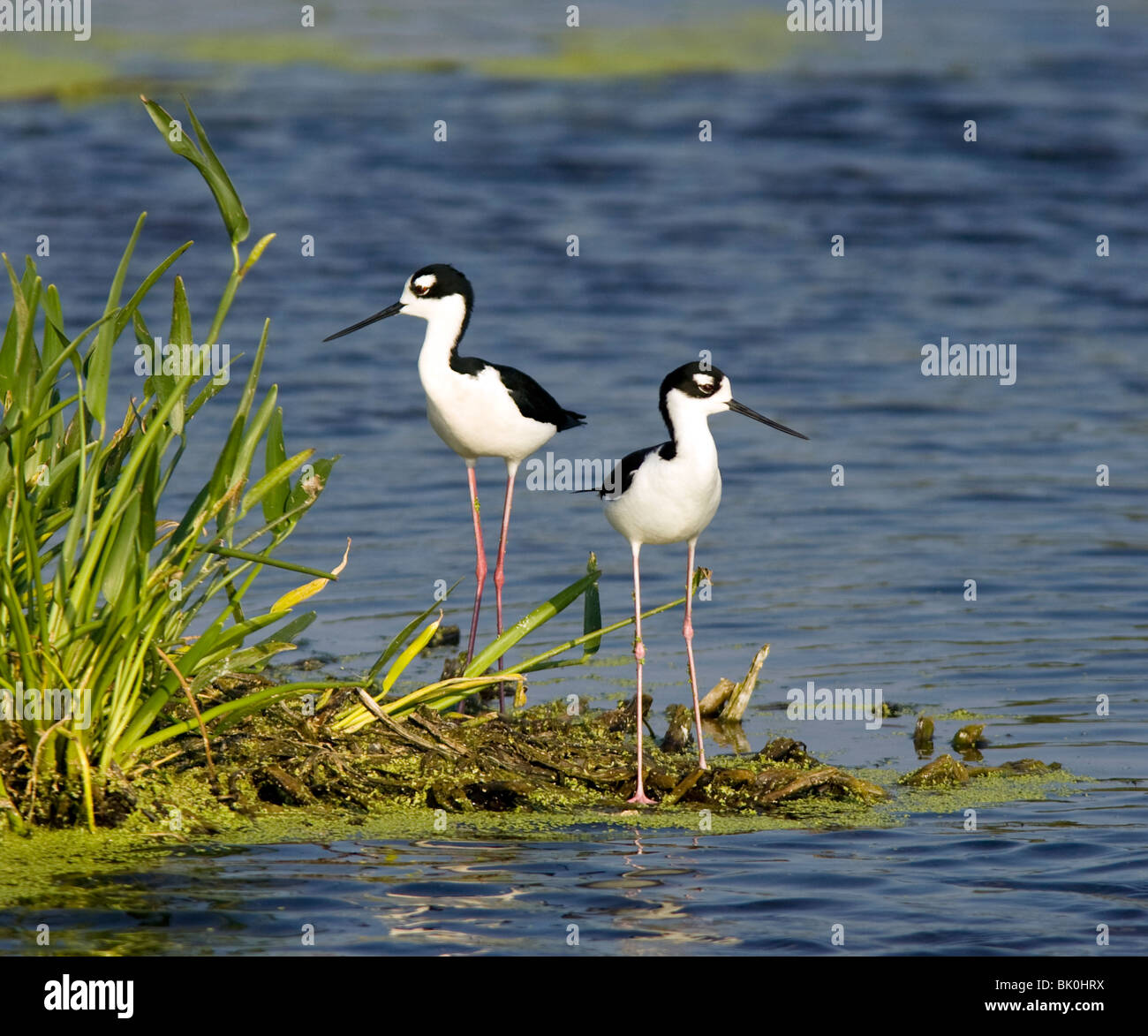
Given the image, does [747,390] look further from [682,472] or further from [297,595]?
[297,595]

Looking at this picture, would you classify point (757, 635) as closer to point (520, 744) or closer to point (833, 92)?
point (520, 744)

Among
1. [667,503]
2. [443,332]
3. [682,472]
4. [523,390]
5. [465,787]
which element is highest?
[443,332]

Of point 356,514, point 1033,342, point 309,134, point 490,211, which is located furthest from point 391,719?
point 309,134

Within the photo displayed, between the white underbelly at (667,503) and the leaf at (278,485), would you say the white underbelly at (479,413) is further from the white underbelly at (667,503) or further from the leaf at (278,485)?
the leaf at (278,485)

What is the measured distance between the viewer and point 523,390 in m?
8.64

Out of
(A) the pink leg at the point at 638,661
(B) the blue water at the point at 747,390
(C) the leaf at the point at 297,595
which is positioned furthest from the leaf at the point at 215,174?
(A) the pink leg at the point at 638,661

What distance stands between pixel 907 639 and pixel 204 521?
4466 millimetres

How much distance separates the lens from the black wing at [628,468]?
695 cm

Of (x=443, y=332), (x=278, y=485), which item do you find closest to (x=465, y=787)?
(x=278, y=485)

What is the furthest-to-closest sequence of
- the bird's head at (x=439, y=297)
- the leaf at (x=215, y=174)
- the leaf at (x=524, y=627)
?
1. the bird's head at (x=439, y=297)
2. the leaf at (x=524, y=627)
3. the leaf at (x=215, y=174)

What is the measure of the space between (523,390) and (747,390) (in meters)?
6.05

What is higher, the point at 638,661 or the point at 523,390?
the point at 523,390

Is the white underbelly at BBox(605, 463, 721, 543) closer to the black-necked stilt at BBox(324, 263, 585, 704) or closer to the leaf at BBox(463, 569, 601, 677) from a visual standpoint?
the leaf at BBox(463, 569, 601, 677)

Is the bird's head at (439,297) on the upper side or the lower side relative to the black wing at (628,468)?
upper
